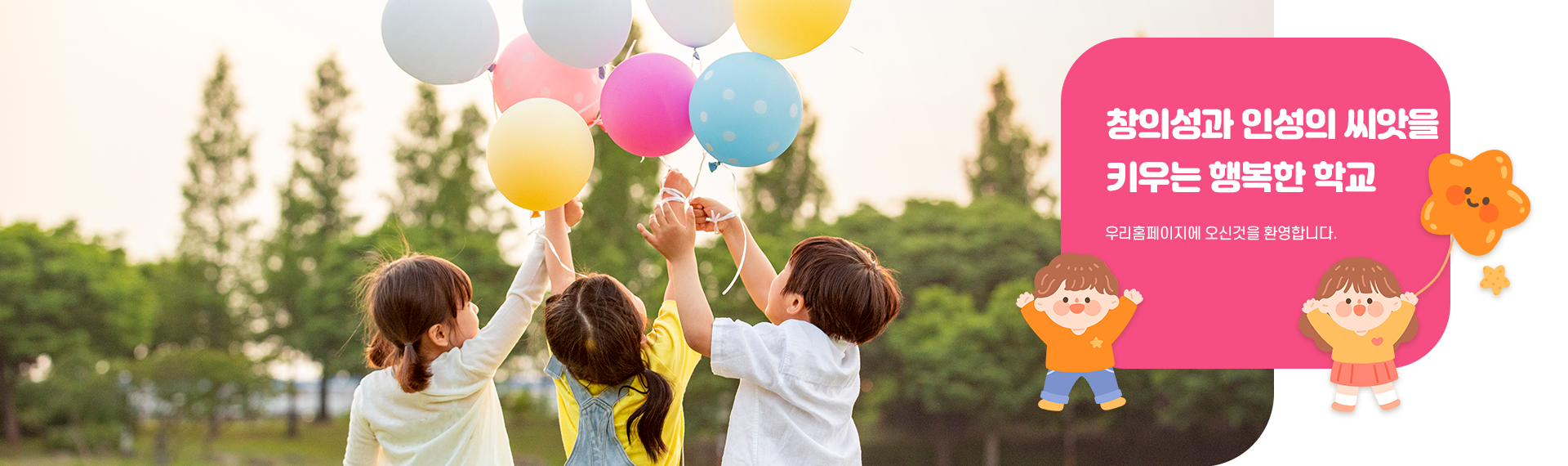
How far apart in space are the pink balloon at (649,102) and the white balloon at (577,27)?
0.09 m

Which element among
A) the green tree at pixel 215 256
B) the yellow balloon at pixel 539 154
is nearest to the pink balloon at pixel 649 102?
the yellow balloon at pixel 539 154

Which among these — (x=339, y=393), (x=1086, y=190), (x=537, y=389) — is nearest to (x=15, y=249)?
(x=339, y=393)

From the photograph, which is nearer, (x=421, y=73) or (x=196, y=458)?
(x=421, y=73)

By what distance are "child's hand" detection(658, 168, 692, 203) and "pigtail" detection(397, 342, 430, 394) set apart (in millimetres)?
599

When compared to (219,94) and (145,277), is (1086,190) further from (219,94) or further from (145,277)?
(145,277)

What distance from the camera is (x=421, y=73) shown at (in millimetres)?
2564

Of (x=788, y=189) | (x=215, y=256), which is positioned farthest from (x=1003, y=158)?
(x=215, y=256)

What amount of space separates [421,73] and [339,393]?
1381 cm

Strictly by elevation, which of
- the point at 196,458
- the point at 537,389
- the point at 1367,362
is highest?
the point at 1367,362

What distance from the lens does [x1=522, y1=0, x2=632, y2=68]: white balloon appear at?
2.40 metres

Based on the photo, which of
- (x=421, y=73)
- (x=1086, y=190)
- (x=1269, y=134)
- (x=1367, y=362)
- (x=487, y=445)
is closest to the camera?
(x=487, y=445)

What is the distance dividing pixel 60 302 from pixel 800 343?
16.0 metres

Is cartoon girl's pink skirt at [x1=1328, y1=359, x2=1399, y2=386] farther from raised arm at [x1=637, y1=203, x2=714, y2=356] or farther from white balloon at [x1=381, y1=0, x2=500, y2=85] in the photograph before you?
white balloon at [x1=381, y1=0, x2=500, y2=85]

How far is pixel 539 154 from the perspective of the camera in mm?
2238
